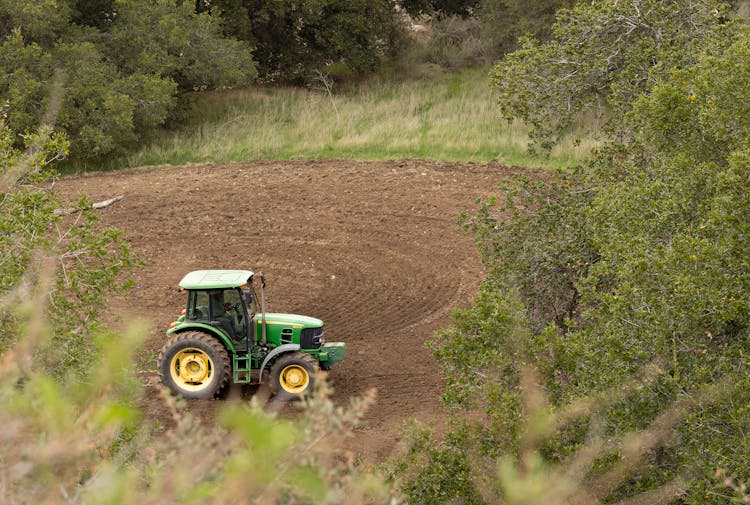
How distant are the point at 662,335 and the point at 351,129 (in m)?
21.8

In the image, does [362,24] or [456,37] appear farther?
[456,37]

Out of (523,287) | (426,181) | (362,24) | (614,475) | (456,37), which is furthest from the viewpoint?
(456,37)

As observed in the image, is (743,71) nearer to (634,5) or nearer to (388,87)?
(634,5)

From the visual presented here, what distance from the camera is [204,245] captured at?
19969 millimetres

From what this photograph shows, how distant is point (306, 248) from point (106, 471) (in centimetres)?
1631

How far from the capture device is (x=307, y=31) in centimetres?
3469

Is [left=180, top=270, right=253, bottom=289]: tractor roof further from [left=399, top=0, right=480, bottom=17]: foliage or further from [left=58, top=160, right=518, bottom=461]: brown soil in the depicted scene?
[left=399, top=0, right=480, bottom=17]: foliage

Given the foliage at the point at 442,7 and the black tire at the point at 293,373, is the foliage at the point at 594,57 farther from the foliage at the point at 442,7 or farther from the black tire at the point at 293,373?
the foliage at the point at 442,7

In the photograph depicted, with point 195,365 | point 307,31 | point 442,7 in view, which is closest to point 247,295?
point 195,365

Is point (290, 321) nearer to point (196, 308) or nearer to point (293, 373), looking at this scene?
point (293, 373)

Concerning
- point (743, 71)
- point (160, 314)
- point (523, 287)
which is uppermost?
point (743, 71)

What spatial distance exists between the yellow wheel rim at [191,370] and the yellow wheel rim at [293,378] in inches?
40.1

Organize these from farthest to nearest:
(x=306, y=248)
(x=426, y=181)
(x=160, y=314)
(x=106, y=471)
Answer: (x=426, y=181)
(x=306, y=248)
(x=160, y=314)
(x=106, y=471)

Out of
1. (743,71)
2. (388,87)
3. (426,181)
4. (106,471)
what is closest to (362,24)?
(388,87)
